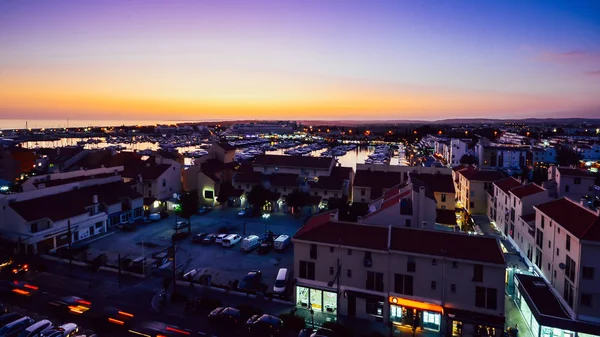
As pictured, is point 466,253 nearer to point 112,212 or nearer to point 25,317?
point 25,317

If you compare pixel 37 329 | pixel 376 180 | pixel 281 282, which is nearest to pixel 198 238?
pixel 281 282

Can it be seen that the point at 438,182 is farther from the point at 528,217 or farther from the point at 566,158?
the point at 566,158

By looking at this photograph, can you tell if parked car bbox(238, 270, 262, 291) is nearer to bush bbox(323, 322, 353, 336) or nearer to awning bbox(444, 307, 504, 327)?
bush bbox(323, 322, 353, 336)

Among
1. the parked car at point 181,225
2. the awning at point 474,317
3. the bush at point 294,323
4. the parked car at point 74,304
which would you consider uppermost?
the awning at point 474,317

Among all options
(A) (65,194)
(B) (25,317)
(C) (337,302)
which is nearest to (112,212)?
(A) (65,194)

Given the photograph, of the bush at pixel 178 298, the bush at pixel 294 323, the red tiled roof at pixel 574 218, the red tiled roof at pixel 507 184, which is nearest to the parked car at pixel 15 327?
the bush at pixel 178 298

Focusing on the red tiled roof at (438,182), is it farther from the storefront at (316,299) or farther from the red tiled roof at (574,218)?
the storefront at (316,299)

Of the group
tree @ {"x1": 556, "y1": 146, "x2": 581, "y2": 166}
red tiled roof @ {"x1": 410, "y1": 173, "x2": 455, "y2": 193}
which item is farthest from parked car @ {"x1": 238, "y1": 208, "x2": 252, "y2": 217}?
tree @ {"x1": 556, "y1": 146, "x2": 581, "y2": 166}

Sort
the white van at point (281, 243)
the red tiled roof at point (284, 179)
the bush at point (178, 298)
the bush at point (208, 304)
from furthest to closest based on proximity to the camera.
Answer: the red tiled roof at point (284, 179) < the white van at point (281, 243) < the bush at point (178, 298) < the bush at point (208, 304)
